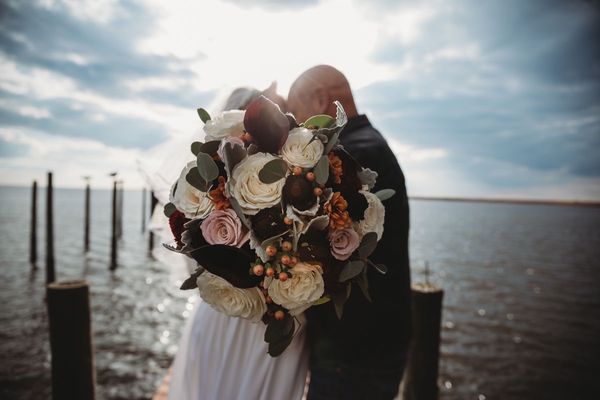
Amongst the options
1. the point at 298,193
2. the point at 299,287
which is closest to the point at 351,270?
the point at 299,287

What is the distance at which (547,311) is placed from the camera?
14086 millimetres

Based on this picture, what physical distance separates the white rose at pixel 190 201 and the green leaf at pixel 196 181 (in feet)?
0.12

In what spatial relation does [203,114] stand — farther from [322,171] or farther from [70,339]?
[70,339]

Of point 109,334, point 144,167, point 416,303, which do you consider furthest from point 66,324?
point 109,334

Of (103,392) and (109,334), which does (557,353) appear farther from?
(109,334)

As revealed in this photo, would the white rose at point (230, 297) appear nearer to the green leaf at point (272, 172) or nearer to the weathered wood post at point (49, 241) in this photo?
the green leaf at point (272, 172)

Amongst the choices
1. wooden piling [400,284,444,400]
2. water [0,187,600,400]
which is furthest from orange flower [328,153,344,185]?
wooden piling [400,284,444,400]

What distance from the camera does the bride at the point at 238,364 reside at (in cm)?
188

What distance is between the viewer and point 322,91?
2076 millimetres

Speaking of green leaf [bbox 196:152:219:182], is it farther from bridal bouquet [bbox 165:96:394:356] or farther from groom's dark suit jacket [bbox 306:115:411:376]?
groom's dark suit jacket [bbox 306:115:411:376]

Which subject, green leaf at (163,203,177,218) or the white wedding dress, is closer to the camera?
green leaf at (163,203,177,218)

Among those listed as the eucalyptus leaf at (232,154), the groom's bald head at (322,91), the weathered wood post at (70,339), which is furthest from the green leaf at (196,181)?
the weathered wood post at (70,339)

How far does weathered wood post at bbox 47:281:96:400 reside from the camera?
3.71 metres

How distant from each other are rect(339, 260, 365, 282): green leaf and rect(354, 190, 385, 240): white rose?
135 mm
